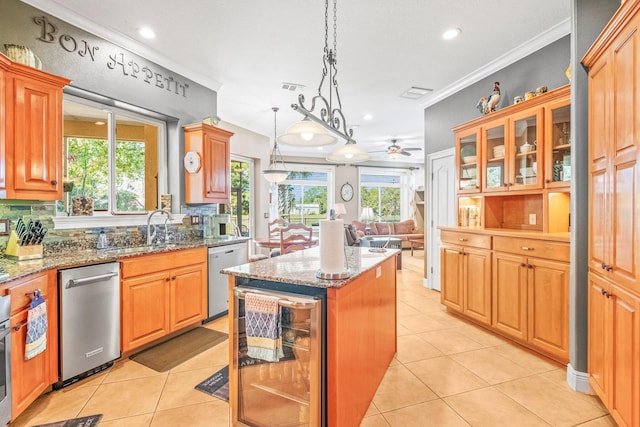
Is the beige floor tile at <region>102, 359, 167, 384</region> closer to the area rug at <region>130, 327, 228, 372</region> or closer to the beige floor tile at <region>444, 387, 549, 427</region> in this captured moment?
the area rug at <region>130, 327, 228, 372</region>

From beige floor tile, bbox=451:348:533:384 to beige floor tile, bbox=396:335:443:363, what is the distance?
0.19 meters

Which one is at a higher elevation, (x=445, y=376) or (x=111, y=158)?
(x=111, y=158)

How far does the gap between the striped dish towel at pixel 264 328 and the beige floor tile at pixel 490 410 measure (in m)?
1.31

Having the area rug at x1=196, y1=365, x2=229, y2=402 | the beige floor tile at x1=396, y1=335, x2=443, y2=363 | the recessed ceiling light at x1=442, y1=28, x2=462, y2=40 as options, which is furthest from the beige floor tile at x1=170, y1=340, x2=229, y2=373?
the recessed ceiling light at x1=442, y1=28, x2=462, y2=40

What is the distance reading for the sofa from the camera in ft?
29.6

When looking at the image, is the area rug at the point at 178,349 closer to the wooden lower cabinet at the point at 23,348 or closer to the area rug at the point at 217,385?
the area rug at the point at 217,385

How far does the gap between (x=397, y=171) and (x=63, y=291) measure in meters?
9.31

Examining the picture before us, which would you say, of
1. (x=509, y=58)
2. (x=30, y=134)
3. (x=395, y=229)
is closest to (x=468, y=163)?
(x=509, y=58)

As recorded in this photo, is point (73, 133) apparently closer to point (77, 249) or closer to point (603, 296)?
point (77, 249)

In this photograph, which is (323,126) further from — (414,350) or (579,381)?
(579,381)

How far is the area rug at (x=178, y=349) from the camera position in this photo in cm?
269

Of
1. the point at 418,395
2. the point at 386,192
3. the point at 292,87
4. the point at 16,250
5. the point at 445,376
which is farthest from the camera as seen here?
the point at 386,192

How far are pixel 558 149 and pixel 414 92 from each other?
223cm

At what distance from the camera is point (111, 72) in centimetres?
304
